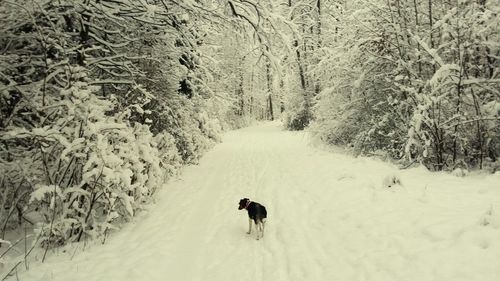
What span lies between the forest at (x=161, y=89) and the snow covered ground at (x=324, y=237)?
76cm

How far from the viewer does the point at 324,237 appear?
667cm

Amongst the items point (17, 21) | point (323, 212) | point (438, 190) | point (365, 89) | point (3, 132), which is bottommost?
point (323, 212)

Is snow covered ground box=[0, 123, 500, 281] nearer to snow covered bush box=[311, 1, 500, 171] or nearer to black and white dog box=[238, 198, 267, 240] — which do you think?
black and white dog box=[238, 198, 267, 240]

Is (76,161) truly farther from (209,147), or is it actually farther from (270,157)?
(209,147)

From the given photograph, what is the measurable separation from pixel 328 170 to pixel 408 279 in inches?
277

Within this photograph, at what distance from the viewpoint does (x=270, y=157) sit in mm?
16766

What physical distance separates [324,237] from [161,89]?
7.59 m

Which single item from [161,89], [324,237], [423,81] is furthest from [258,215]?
[161,89]

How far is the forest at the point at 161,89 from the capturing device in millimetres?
6633

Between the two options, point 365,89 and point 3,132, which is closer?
point 3,132

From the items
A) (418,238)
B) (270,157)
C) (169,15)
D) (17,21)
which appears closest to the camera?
(418,238)

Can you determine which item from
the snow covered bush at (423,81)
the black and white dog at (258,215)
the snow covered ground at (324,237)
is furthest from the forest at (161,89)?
the black and white dog at (258,215)

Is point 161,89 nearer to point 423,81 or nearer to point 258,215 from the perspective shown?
point 258,215

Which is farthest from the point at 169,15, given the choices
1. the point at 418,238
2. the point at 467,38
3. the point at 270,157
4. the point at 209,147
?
the point at 209,147
